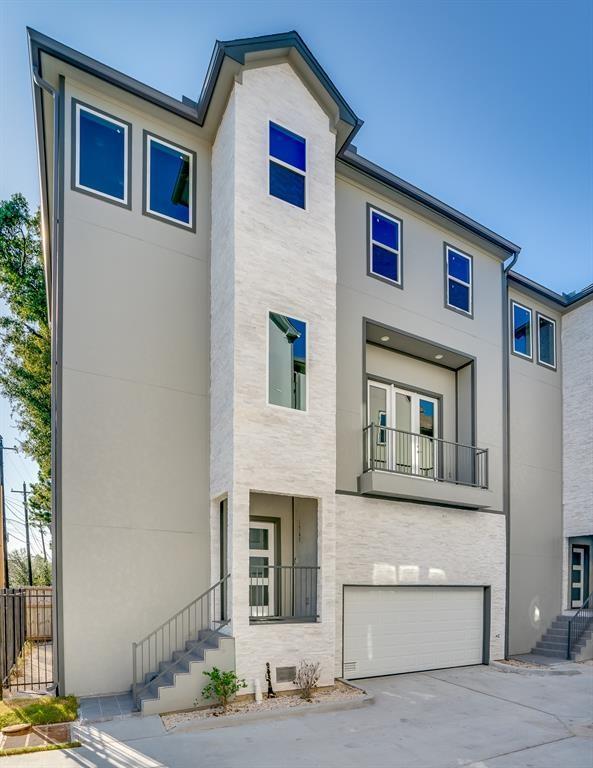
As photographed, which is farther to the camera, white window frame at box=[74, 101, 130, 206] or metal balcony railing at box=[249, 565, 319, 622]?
metal balcony railing at box=[249, 565, 319, 622]

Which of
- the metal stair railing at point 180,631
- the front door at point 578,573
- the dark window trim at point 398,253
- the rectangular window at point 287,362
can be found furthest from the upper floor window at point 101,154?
the front door at point 578,573

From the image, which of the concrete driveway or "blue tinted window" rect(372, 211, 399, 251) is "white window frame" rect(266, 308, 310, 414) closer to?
"blue tinted window" rect(372, 211, 399, 251)

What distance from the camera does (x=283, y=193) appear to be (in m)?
10.4

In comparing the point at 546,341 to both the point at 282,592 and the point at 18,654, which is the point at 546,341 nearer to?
the point at 282,592

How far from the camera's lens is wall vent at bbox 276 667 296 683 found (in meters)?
8.56

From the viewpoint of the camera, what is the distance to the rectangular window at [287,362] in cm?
963

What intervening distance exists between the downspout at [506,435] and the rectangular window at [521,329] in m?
0.69

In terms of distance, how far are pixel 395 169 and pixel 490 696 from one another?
10.9m

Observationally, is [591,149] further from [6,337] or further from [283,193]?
[6,337]

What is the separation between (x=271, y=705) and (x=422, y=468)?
21.4 feet

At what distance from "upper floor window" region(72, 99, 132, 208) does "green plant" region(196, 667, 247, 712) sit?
25.9 feet

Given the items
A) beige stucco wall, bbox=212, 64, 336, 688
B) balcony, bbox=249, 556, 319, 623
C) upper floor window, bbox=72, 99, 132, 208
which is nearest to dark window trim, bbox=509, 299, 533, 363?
beige stucco wall, bbox=212, 64, 336, 688

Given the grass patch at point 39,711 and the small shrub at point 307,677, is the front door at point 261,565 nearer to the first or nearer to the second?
the small shrub at point 307,677

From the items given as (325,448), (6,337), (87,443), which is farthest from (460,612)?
(6,337)
